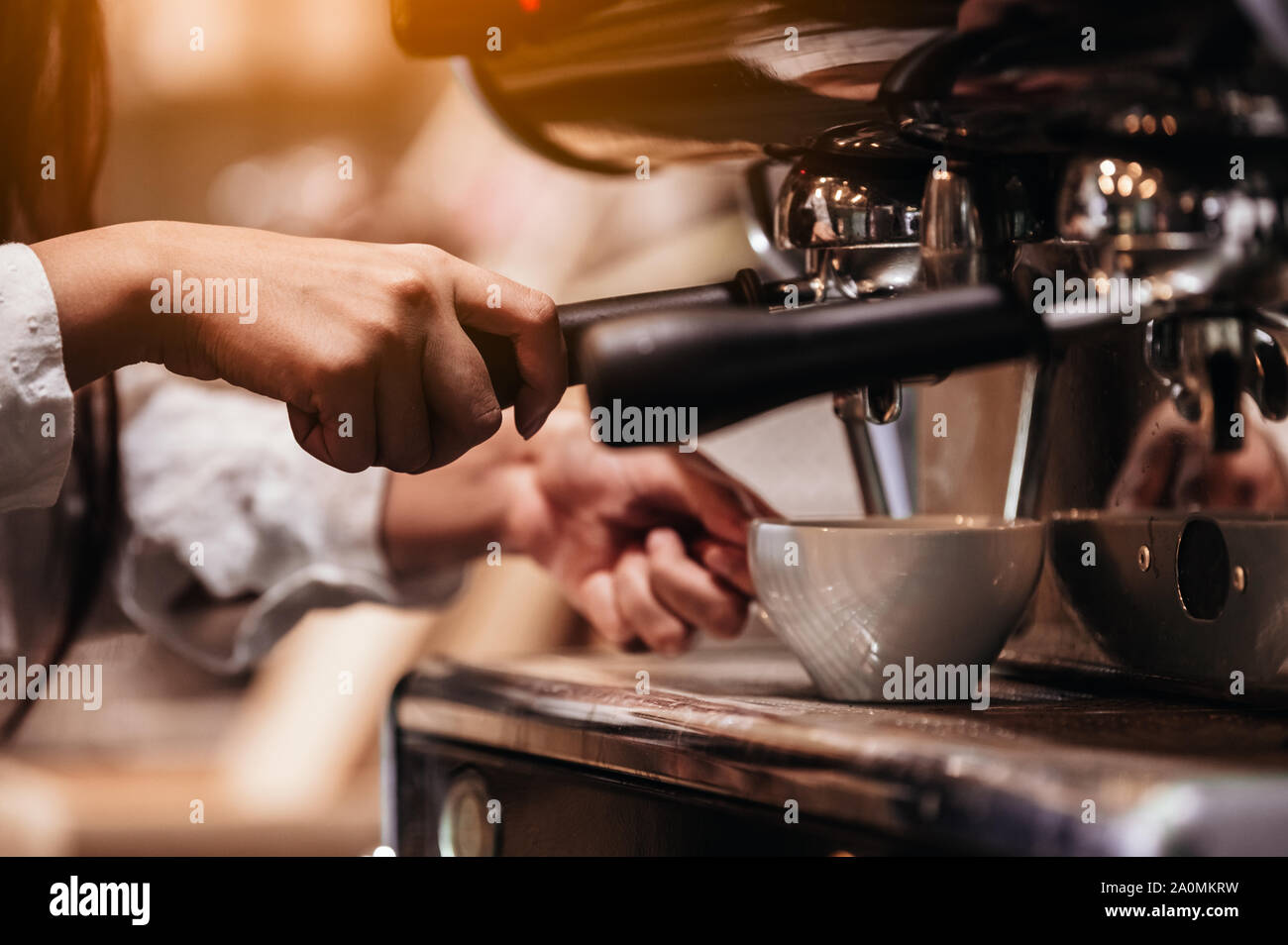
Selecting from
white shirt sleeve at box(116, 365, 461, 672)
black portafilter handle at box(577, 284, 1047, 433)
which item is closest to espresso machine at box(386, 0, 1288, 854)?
black portafilter handle at box(577, 284, 1047, 433)

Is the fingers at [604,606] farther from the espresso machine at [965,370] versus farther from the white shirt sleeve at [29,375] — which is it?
the white shirt sleeve at [29,375]

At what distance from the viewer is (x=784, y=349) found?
31 cm

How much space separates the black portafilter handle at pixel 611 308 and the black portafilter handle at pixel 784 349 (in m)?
0.06

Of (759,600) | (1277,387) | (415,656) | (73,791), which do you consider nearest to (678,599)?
(759,600)

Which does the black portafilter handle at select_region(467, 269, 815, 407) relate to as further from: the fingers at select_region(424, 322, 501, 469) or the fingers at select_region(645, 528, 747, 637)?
the fingers at select_region(645, 528, 747, 637)

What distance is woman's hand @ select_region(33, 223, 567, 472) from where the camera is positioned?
0.36 meters

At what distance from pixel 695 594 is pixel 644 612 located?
3 cm

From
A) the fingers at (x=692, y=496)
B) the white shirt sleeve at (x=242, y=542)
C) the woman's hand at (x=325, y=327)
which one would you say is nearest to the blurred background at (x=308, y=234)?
the white shirt sleeve at (x=242, y=542)

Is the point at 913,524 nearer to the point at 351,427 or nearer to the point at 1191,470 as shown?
the point at 1191,470

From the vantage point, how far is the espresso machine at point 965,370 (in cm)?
31

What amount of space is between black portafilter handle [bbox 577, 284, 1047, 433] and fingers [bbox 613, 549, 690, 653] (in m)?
0.25

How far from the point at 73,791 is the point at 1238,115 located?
1111mm

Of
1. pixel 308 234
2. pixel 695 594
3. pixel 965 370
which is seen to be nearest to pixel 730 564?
pixel 695 594
